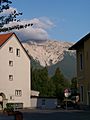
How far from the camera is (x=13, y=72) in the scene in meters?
67.4

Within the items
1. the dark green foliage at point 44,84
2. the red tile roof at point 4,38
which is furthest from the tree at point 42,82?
the red tile roof at point 4,38

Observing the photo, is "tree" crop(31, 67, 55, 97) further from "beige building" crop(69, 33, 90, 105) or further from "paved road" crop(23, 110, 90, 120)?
"paved road" crop(23, 110, 90, 120)

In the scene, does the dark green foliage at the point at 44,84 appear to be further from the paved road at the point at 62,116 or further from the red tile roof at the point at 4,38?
the paved road at the point at 62,116

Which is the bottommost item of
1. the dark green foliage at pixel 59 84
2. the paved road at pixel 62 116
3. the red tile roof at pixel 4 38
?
the paved road at pixel 62 116

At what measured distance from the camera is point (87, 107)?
4088 centimetres

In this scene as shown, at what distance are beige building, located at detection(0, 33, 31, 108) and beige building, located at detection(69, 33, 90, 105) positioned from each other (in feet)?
73.3

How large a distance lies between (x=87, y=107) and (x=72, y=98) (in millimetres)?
18899

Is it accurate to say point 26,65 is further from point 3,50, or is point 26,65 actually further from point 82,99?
point 82,99

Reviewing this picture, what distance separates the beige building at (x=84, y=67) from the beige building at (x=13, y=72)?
22.4 m

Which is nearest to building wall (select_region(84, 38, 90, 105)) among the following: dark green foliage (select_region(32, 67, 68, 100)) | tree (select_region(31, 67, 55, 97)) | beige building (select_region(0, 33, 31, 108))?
beige building (select_region(0, 33, 31, 108))

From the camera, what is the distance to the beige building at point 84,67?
40.8 metres

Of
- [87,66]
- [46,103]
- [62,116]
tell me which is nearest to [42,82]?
[46,103]

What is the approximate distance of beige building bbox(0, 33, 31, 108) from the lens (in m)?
65.4

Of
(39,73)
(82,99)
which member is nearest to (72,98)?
(82,99)
